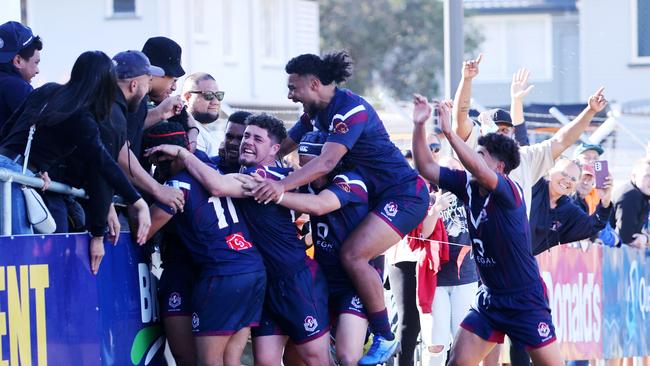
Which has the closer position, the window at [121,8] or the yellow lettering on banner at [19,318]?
the yellow lettering on banner at [19,318]

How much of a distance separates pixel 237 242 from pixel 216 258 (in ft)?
0.59

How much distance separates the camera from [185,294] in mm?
7926

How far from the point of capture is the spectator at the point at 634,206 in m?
13.2

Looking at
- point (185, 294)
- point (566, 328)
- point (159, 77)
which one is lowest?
point (566, 328)

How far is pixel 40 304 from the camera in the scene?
271 inches

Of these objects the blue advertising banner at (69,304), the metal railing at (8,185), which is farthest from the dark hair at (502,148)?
the metal railing at (8,185)

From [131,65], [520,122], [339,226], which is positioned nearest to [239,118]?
[339,226]

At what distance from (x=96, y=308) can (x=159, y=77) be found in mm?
2058

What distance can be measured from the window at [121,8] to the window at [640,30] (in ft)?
57.7

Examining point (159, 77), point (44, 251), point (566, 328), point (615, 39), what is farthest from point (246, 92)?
point (44, 251)

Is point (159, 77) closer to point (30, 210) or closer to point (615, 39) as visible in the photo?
point (30, 210)

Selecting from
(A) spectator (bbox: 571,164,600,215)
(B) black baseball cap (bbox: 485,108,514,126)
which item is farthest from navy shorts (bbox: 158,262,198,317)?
(A) spectator (bbox: 571,164,600,215)

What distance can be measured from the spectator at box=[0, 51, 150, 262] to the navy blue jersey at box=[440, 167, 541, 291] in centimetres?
263

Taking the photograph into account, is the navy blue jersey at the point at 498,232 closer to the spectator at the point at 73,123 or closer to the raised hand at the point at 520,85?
the raised hand at the point at 520,85
